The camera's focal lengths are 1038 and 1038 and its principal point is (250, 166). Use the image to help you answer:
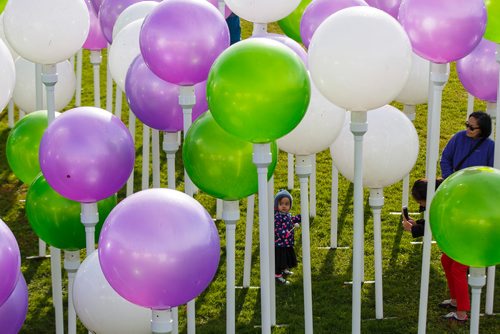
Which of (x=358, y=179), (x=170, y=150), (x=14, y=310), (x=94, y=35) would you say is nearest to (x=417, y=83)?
(x=170, y=150)

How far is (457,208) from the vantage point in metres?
6.39

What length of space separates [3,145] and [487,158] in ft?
23.2

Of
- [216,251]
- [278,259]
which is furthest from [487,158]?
[216,251]

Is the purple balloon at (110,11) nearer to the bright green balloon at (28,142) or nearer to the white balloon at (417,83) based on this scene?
the bright green balloon at (28,142)

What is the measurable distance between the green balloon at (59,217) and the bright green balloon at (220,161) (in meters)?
0.91

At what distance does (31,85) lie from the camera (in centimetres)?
1041

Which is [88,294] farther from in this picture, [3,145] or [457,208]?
[3,145]

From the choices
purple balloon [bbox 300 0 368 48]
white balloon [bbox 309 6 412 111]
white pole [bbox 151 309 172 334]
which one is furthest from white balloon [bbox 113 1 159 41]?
white pole [bbox 151 309 172 334]

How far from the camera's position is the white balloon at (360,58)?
6.46m

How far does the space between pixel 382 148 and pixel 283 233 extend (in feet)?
5.93

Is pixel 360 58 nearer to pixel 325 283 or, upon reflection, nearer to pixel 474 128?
pixel 474 128

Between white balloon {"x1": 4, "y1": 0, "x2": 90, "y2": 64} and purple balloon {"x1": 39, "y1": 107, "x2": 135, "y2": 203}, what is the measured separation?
962 millimetres

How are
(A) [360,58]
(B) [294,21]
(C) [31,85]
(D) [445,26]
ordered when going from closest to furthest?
1. (A) [360,58]
2. (D) [445,26]
3. (B) [294,21]
4. (C) [31,85]

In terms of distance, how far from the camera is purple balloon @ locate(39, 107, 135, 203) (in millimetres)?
6918
